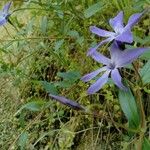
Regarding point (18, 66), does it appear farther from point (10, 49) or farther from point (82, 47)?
point (82, 47)

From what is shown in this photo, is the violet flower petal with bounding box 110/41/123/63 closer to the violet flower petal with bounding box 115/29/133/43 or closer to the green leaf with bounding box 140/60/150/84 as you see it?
the violet flower petal with bounding box 115/29/133/43

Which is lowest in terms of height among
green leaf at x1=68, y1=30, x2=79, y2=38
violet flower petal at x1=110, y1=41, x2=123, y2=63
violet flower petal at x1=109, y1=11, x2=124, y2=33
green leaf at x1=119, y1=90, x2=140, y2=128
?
green leaf at x1=119, y1=90, x2=140, y2=128

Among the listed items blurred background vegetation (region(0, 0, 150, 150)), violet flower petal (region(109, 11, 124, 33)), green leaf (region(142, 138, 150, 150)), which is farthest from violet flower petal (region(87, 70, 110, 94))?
blurred background vegetation (region(0, 0, 150, 150))

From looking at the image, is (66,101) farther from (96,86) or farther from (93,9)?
(93,9)

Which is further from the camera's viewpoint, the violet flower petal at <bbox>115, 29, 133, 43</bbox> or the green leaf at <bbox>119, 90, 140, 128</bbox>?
the green leaf at <bbox>119, 90, 140, 128</bbox>

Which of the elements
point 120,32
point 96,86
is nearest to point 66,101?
point 96,86
